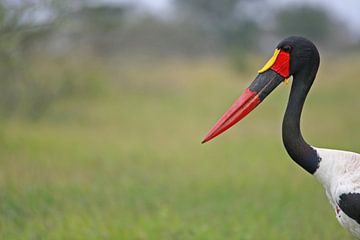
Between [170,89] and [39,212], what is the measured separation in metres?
15.1

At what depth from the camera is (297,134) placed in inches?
143

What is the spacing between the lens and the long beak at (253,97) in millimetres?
3688

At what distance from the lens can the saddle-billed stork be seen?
3441 millimetres

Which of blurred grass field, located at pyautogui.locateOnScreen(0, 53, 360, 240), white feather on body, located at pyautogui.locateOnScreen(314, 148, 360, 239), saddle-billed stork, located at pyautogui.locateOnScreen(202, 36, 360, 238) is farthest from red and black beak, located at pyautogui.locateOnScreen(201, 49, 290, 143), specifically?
blurred grass field, located at pyautogui.locateOnScreen(0, 53, 360, 240)

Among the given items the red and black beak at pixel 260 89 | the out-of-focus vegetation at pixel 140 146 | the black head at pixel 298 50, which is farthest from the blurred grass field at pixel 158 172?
the black head at pixel 298 50

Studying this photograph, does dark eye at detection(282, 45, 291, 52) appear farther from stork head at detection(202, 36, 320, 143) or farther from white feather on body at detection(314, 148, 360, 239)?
white feather on body at detection(314, 148, 360, 239)

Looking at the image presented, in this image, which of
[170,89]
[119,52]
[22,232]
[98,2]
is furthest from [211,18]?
[22,232]

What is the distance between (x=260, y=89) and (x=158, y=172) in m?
4.50

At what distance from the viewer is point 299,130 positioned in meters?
3.65

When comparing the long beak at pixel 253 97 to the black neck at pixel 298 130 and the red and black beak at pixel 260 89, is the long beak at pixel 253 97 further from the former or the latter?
the black neck at pixel 298 130

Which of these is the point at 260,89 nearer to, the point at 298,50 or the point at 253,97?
the point at 253,97

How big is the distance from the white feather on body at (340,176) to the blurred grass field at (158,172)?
139 centimetres

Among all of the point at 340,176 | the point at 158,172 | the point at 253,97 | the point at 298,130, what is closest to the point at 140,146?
the point at 158,172

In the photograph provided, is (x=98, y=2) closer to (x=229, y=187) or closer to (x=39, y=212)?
(x=229, y=187)
